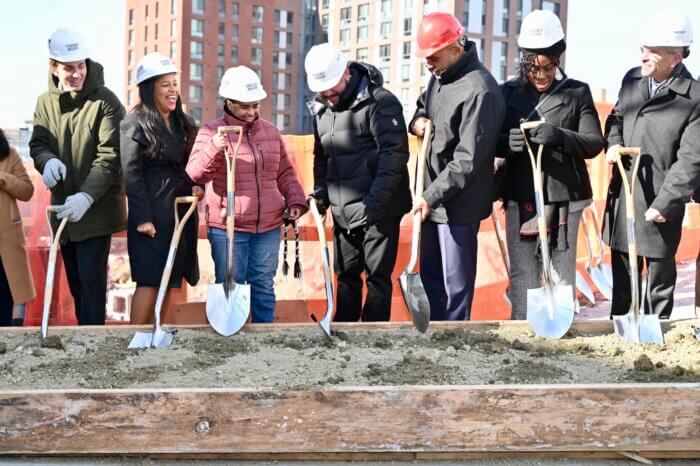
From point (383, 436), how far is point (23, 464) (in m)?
1.19

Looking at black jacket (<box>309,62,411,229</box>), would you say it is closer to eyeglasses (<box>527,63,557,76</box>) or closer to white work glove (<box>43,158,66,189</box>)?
eyeglasses (<box>527,63,557,76</box>)

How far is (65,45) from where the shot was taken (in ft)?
13.3

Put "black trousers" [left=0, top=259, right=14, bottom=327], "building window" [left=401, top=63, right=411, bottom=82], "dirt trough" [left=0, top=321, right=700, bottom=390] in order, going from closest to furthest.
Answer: "dirt trough" [left=0, top=321, right=700, bottom=390], "black trousers" [left=0, top=259, right=14, bottom=327], "building window" [left=401, top=63, right=411, bottom=82]

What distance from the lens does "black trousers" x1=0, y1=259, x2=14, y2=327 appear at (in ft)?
14.4

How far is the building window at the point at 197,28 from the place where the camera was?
60.5 meters

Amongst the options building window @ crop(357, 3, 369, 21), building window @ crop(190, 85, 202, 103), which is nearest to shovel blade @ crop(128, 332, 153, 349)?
building window @ crop(357, 3, 369, 21)

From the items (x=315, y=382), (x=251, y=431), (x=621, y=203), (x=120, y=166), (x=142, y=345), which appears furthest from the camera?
(x=120, y=166)

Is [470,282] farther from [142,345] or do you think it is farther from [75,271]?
[75,271]

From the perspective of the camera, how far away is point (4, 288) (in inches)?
173

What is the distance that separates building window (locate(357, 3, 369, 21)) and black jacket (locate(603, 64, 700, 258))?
5675cm

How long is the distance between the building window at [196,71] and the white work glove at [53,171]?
5737cm

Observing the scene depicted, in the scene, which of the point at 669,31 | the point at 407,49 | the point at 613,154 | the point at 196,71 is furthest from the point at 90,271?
the point at 196,71

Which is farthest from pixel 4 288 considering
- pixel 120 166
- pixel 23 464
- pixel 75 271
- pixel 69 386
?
pixel 23 464

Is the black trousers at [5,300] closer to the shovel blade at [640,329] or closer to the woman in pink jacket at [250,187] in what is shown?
the woman in pink jacket at [250,187]
